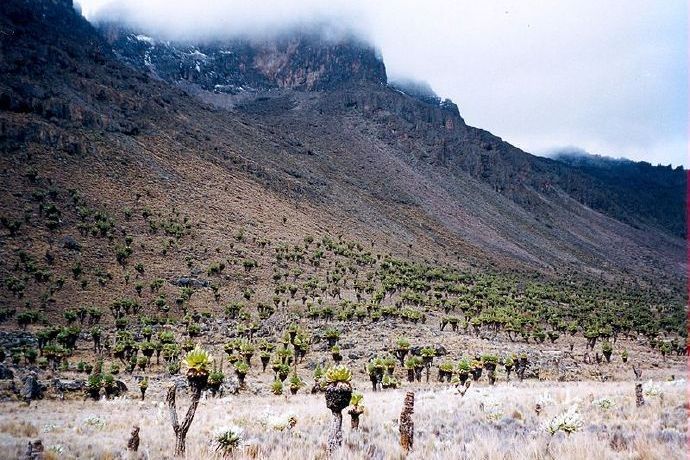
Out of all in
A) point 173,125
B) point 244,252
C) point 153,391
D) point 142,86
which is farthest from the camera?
point 142,86

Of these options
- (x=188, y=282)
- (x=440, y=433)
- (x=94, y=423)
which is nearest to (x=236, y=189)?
(x=188, y=282)

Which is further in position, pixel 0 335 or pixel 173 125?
pixel 173 125

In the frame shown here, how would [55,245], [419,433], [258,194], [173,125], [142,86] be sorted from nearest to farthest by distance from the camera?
[419,433], [55,245], [258,194], [173,125], [142,86]

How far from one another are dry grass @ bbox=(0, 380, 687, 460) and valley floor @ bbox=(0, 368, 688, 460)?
0.03 m

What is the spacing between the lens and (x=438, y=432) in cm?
1202

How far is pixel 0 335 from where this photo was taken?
43.3m

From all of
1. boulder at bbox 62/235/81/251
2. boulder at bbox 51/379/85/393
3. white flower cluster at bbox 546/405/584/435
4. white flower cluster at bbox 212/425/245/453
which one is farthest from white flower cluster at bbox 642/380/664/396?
boulder at bbox 62/235/81/251

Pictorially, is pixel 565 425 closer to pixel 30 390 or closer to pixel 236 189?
pixel 30 390

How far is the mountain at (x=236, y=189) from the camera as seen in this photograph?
215 feet

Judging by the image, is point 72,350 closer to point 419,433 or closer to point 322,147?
point 419,433

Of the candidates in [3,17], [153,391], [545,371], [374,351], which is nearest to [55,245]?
[153,391]

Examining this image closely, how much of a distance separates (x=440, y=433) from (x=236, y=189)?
286ft

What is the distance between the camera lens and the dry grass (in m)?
8.27

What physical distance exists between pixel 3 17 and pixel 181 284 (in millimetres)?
93915
